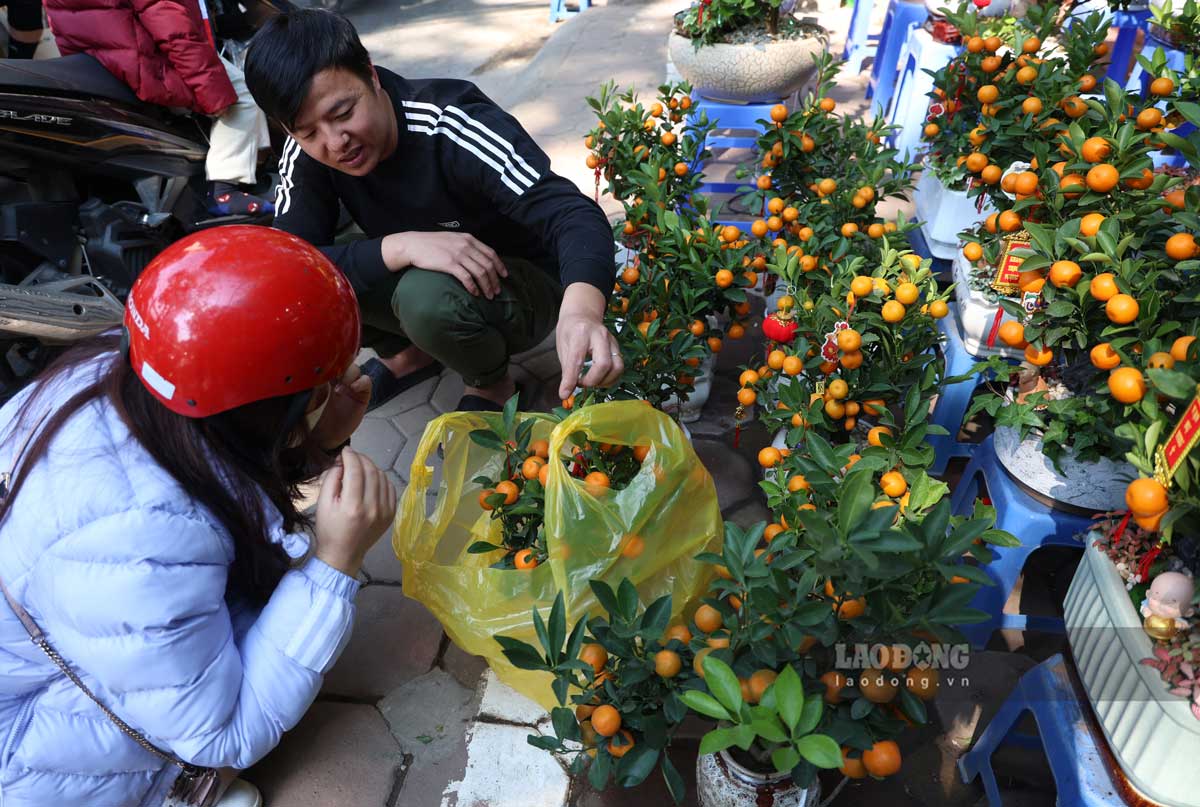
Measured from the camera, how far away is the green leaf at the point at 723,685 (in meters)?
1.05

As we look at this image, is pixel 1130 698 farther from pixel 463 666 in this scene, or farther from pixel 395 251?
pixel 395 251

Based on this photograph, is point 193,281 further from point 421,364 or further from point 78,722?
point 421,364

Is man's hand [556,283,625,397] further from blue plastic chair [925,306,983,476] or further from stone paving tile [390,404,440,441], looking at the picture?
stone paving tile [390,404,440,441]

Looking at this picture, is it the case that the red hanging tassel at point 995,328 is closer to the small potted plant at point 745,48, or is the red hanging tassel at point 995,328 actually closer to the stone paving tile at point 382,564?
the small potted plant at point 745,48

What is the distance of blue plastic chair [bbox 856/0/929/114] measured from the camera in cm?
402

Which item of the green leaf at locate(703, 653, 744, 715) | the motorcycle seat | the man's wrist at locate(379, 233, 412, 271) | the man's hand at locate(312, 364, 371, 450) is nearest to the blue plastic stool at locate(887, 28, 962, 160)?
the man's wrist at locate(379, 233, 412, 271)

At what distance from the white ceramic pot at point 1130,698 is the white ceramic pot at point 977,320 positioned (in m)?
0.76

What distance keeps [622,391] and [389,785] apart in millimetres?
1038

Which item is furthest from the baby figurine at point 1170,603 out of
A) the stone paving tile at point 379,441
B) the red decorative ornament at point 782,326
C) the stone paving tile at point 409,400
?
the stone paving tile at point 409,400

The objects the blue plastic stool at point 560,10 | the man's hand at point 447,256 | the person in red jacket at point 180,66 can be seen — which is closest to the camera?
the man's hand at point 447,256

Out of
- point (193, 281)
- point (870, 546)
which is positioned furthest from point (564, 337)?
point (870, 546)

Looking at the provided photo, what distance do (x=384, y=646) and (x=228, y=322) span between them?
1.09 m

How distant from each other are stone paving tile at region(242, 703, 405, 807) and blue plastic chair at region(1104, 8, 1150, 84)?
369 centimetres

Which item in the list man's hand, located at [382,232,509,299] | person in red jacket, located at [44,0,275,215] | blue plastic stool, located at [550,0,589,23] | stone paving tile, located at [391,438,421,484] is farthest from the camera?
blue plastic stool, located at [550,0,589,23]
